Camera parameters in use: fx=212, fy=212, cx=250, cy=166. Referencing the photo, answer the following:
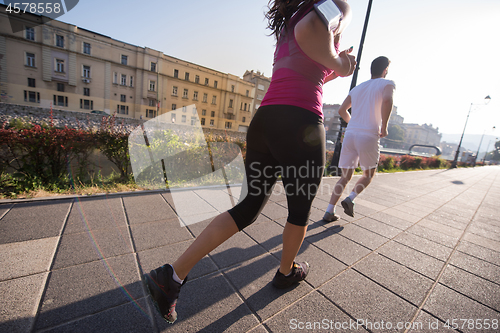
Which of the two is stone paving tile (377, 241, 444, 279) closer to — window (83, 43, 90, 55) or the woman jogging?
the woman jogging

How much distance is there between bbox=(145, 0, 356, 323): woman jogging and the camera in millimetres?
1133

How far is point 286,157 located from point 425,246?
2.40 metres

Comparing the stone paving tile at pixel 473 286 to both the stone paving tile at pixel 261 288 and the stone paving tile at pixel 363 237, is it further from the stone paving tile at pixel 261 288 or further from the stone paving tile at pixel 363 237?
the stone paving tile at pixel 261 288

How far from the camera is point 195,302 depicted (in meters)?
1.32

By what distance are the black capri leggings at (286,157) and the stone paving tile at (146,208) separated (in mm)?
1505

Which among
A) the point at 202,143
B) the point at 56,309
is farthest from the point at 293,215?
the point at 202,143

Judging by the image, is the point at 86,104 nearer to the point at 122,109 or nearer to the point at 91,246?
the point at 122,109

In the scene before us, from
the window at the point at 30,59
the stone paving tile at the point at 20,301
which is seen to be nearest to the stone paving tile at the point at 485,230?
the stone paving tile at the point at 20,301

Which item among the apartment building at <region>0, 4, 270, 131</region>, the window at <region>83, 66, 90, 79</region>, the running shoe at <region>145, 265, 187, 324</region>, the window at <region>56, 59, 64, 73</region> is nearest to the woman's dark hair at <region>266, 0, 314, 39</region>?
the running shoe at <region>145, 265, 187, 324</region>

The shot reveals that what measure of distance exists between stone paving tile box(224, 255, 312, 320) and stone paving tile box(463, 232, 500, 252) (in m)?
2.70

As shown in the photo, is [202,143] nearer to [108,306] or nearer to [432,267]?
[108,306]

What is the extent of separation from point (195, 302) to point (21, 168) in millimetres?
3217

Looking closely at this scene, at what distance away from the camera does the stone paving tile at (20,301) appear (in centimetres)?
104

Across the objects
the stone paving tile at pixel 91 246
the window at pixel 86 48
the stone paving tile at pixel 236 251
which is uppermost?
the window at pixel 86 48
